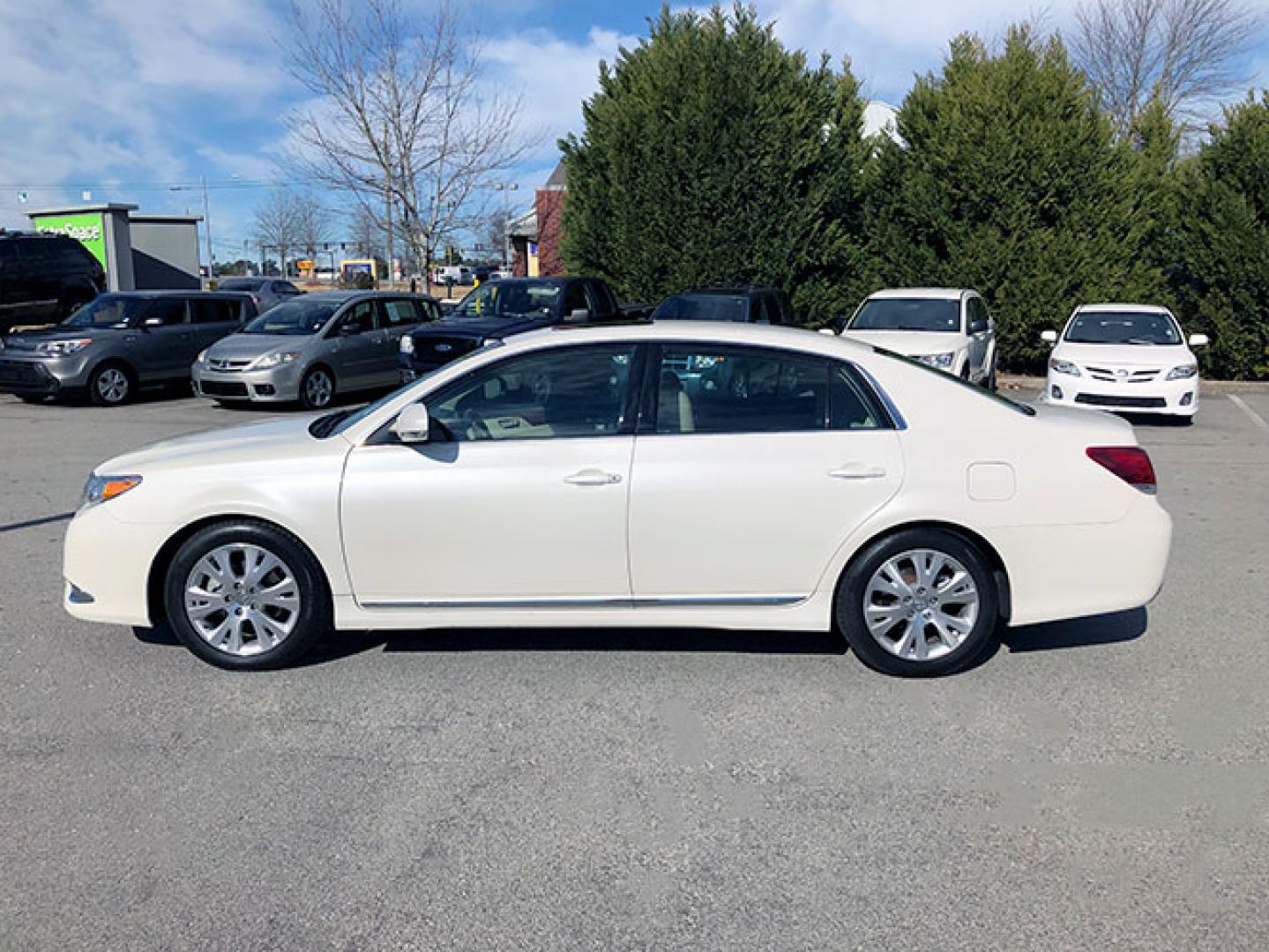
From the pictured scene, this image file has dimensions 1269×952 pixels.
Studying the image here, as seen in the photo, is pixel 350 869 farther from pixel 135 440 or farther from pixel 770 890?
pixel 135 440

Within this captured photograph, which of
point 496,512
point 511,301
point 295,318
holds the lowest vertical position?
point 496,512

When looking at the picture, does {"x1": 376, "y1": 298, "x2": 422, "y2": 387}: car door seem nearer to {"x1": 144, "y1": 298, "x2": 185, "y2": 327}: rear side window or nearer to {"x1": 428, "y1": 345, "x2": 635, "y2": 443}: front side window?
{"x1": 144, "y1": 298, "x2": 185, "y2": 327}: rear side window

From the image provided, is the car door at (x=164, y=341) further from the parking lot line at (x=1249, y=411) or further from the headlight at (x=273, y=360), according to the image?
the parking lot line at (x=1249, y=411)

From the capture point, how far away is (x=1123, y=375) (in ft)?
43.8

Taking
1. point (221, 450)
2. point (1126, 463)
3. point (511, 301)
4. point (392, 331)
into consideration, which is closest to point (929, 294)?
point (511, 301)

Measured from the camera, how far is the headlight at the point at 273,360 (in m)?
14.5

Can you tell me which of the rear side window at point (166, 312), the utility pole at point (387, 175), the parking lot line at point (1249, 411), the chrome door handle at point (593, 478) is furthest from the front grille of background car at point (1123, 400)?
the utility pole at point (387, 175)

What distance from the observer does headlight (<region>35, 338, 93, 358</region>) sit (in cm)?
1512

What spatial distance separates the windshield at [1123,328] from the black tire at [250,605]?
12.3m

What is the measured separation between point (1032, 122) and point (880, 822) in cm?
1754

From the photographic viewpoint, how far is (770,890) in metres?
3.21

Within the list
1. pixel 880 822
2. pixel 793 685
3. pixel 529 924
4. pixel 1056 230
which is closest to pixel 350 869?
pixel 529 924

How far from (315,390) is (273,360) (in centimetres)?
71

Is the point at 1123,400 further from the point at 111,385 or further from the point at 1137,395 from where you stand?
the point at 111,385
